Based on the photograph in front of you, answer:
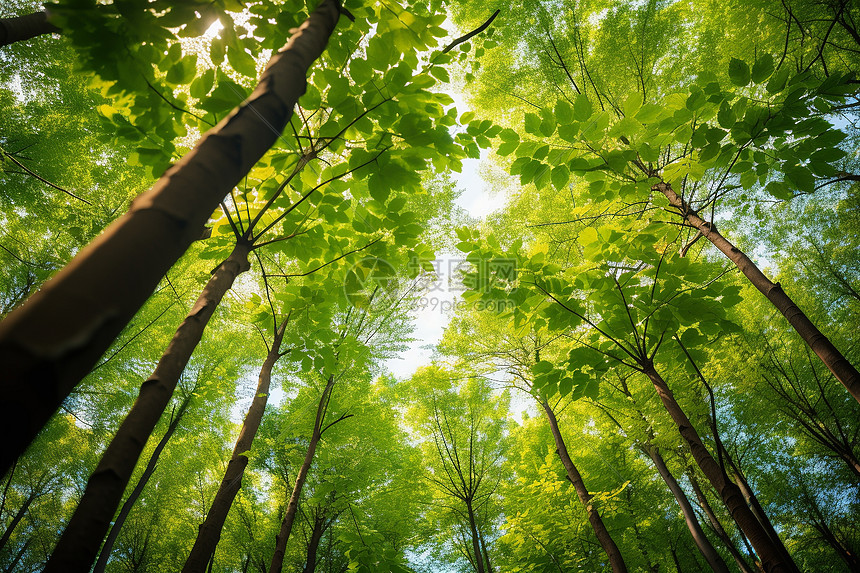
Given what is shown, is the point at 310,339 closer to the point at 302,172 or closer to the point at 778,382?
the point at 302,172

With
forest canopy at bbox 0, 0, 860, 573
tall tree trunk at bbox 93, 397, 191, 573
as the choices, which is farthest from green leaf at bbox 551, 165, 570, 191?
tall tree trunk at bbox 93, 397, 191, 573

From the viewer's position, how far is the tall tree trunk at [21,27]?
2443 millimetres

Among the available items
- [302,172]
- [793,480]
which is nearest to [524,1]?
[302,172]

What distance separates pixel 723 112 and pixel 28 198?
9.60 m

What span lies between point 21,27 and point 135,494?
832 cm

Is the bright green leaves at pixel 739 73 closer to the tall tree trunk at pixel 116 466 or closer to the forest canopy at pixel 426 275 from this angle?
the forest canopy at pixel 426 275

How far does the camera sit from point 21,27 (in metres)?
2.57

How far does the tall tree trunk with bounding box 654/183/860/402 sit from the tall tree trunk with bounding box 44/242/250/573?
292 centimetres

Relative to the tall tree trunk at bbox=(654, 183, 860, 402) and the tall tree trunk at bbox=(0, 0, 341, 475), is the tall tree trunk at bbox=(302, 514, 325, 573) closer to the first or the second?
the tall tree trunk at bbox=(654, 183, 860, 402)

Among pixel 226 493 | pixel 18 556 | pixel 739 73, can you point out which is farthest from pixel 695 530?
pixel 18 556

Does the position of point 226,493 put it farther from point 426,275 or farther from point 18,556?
point 18,556

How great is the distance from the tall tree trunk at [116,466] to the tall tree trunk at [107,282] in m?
0.47

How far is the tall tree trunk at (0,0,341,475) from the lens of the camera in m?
0.37

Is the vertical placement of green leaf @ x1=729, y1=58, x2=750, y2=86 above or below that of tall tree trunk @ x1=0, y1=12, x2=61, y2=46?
below
